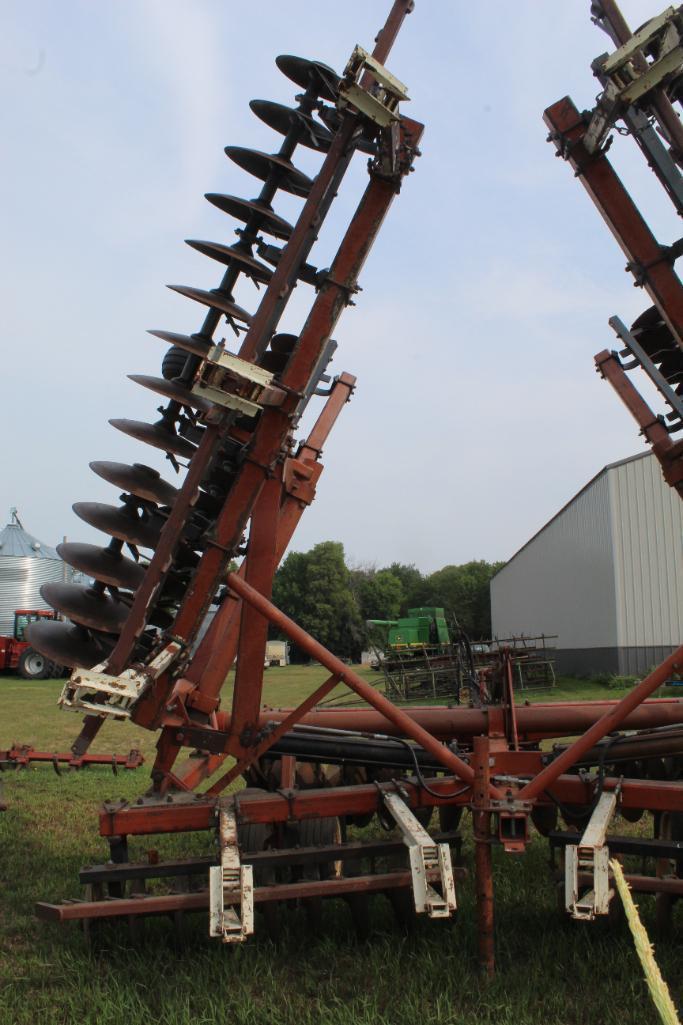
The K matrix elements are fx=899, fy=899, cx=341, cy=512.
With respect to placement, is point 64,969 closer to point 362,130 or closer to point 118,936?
point 118,936

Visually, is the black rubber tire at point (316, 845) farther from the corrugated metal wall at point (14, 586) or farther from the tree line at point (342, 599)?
the tree line at point (342, 599)

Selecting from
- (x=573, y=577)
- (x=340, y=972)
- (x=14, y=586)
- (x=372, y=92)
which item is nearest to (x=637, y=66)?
(x=372, y=92)

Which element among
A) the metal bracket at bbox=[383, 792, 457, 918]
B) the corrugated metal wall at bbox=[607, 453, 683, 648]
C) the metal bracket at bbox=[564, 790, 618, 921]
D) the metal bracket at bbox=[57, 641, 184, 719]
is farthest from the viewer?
the corrugated metal wall at bbox=[607, 453, 683, 648]

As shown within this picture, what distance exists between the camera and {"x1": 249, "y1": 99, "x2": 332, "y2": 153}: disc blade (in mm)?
4836

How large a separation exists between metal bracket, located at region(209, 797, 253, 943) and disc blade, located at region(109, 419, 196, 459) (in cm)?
211

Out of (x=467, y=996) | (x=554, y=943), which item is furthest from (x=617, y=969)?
(x=467, y=996)

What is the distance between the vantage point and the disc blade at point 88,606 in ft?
15.6

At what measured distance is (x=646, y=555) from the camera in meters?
24.3

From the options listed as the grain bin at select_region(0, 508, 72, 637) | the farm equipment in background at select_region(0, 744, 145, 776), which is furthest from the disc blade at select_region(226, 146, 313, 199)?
the grain bin at select_region(0, 508, 72, 637)

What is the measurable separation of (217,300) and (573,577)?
25313 millimetres

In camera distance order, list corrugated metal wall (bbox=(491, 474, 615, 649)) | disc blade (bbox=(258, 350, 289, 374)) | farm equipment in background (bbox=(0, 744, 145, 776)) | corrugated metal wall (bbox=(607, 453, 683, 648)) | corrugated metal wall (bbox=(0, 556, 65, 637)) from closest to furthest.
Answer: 1. disc blade (bbox=(258, 350, 289, 374))
2. farm equipment in background (bbox=(0, 744, 145, 776))
3. corrugated metal wall (bbox=(607, 453, 683, 648))
4. corrugated metal wall (bbox=(491, 474, 615, 649))
5. corrugated metal wall (bbox=(0, 556, 65, 637))

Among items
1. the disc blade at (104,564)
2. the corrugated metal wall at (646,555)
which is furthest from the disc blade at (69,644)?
the corrugated metal wall at (646,555)

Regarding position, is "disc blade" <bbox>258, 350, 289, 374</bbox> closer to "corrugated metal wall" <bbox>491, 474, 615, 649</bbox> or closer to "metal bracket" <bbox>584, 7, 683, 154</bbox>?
"metal bracket" <bbox>584, 7, 683, 154</bbox>

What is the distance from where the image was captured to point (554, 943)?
438 centimetres
